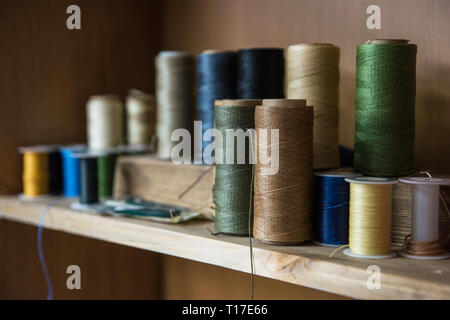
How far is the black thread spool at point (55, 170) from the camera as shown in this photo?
6.10 ft

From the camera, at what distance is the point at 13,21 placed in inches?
71.9

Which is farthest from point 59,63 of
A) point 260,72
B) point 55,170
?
point 260,72

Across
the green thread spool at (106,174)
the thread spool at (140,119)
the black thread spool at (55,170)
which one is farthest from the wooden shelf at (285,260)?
the thread spool at (140,119)

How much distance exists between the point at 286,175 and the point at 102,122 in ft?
3.06

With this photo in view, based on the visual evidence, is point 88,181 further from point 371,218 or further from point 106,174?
point 371,218

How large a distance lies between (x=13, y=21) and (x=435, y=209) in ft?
4.54

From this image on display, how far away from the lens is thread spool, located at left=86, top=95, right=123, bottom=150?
1934 millimetres

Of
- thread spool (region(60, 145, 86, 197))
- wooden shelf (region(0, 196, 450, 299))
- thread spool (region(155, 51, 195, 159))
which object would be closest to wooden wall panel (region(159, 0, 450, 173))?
thread spool (region(155, 51, 195, 159))

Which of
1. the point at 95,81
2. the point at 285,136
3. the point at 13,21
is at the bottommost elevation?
the point at 285,136

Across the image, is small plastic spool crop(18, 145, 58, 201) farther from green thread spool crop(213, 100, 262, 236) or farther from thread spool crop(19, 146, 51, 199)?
green thread spool crop(213, 100, 262, 236)

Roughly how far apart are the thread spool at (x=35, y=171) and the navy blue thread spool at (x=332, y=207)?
97 cm

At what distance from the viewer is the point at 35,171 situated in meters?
1.82

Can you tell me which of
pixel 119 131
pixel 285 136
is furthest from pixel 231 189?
pixel 119 131

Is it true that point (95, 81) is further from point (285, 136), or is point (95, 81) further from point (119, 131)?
point (285, 136)
